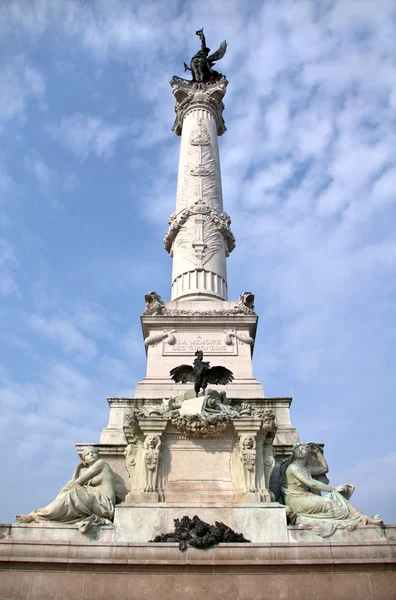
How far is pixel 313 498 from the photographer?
12.4 meters

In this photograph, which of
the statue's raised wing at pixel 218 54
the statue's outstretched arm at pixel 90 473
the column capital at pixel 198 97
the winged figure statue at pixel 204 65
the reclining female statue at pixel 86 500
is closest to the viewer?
the reclining female statue at pixel 86 500

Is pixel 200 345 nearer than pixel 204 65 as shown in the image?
Yes

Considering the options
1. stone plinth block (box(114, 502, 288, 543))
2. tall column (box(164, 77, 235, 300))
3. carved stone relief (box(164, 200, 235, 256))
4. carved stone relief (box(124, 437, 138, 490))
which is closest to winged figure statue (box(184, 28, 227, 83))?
tall column (box(164, 77, 235, 300))

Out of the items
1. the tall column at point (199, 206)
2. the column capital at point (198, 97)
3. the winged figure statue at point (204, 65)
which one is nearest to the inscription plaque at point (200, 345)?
the tall column at point (199, 206)

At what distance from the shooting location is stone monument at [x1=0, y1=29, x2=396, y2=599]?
424 inches

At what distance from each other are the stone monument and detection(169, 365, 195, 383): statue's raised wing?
0.11 ft

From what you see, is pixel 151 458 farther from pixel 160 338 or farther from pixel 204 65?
pixel 204 65

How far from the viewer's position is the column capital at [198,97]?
85.7ft

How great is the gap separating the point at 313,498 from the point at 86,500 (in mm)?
5457

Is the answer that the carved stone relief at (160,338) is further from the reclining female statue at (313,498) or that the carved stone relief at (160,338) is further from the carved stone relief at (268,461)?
the reclining female statue at (313,498)

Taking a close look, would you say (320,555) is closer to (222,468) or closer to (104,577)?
(222,468)

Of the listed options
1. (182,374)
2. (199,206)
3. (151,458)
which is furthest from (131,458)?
(199,206)

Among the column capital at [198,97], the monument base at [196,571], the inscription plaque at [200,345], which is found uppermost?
the column capital at [198,97]

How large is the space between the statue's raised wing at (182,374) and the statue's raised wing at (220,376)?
63cm
